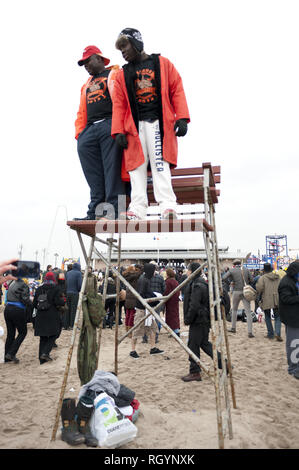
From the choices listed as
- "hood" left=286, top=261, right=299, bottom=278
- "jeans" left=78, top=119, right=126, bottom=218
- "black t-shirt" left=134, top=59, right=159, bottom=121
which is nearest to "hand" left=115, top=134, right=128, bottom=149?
"jeans" left=78, top=119, right=126, bottom=218

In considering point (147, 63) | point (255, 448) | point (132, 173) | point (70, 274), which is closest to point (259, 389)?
point (255, 448)

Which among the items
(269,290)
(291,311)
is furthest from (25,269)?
(269,290)

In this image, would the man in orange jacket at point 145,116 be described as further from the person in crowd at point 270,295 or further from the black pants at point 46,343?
the person in crowd at point 270,295

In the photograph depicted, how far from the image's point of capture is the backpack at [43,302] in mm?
6180

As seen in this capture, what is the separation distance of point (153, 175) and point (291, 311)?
358 cm

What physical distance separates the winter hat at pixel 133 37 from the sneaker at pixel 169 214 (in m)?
1.85

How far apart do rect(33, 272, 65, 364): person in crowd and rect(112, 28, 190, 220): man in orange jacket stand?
12.5 feet

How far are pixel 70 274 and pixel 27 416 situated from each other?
5.40m

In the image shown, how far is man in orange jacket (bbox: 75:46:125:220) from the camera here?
353 cm

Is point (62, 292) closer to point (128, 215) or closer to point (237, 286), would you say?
point (128, 215)

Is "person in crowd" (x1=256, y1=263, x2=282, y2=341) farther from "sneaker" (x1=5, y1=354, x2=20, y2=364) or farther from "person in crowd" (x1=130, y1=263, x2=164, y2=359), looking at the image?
"sneaker" (x1=5, y1=354, x2=20, y2=364)

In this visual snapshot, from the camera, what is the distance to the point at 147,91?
11.1 feet

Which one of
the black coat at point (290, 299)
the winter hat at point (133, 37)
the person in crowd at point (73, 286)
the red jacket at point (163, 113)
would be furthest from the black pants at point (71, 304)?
the winter hat at point (133, 37)
